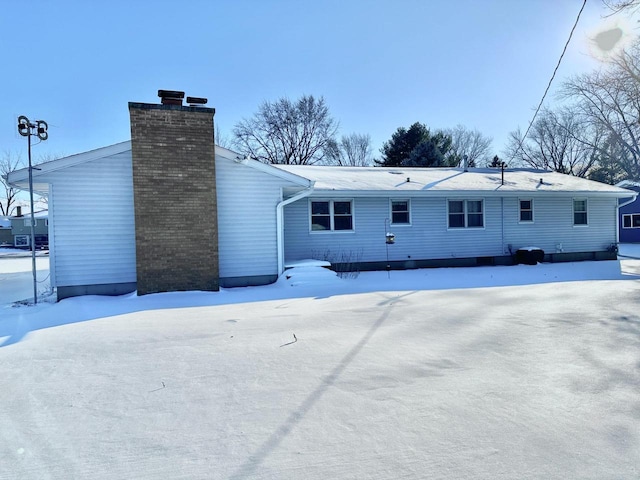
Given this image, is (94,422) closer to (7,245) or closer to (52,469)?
(52,469)

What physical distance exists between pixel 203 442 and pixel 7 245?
46.3 meters

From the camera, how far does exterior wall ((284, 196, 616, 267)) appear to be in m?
13.7

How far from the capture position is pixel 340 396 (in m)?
3.58

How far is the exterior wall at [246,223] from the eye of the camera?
10.8 meters

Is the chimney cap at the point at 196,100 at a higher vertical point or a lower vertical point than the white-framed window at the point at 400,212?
higher

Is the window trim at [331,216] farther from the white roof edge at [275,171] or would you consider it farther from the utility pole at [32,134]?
the utility pole at [32,134]

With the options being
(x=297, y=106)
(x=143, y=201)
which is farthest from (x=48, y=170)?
(x=297, y=106)

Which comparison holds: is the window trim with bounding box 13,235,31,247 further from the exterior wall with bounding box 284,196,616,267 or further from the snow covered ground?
the snow covered ground

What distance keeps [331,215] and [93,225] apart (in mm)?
7209

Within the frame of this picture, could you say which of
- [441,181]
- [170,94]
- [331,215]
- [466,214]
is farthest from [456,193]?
[170,94]

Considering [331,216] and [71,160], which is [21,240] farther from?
[331,216]

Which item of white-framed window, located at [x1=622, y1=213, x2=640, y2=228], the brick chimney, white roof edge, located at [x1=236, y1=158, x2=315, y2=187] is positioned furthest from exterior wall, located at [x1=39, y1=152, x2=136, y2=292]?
white-framed window, located at [x1=622, y1=213, x2=640, y2=228]

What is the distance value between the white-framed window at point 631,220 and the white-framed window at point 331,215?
82.3 ft

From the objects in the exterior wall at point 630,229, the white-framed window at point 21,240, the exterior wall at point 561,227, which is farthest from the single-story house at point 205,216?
the white-framed window at point 21,240
